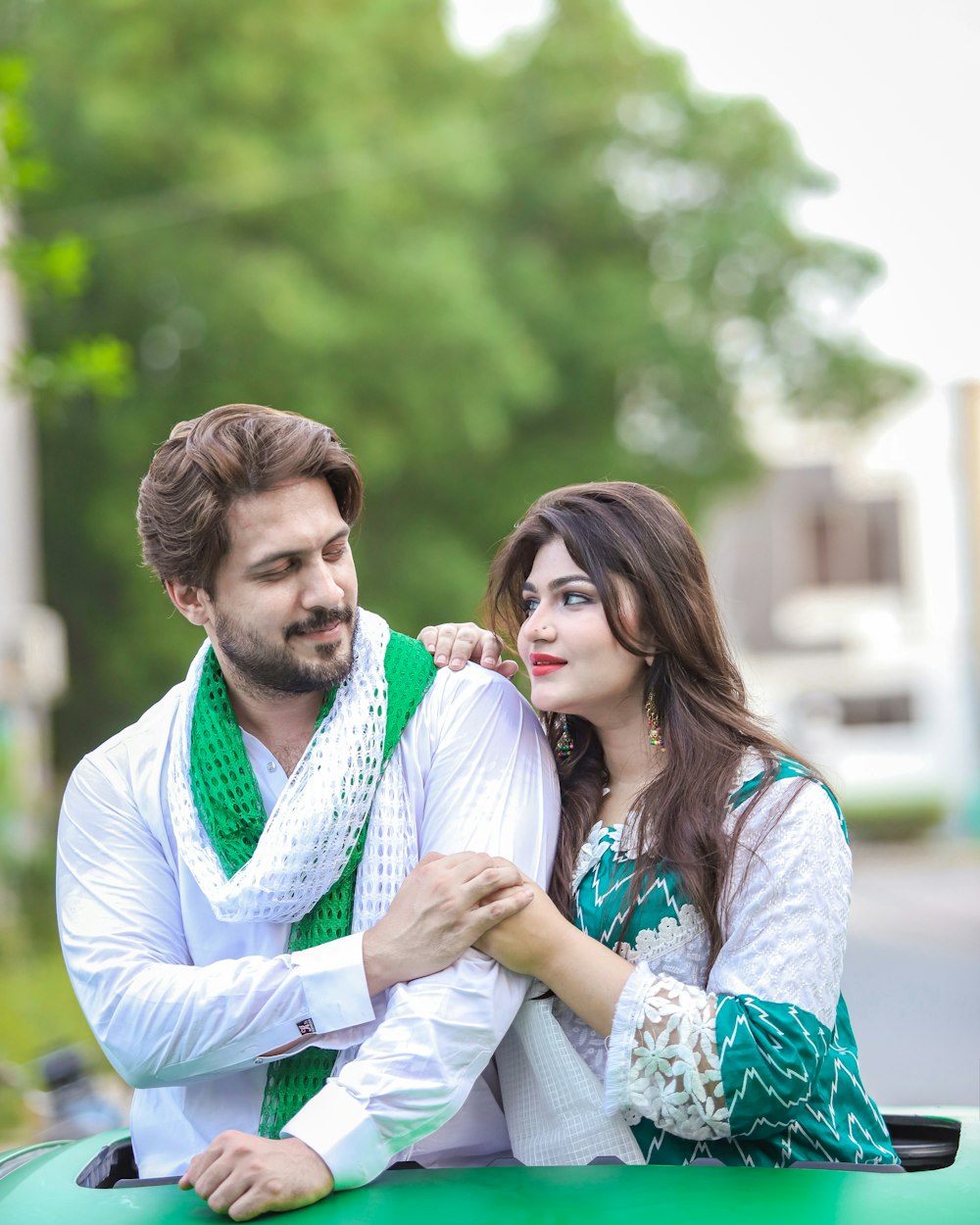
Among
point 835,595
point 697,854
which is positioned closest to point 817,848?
point 697,854

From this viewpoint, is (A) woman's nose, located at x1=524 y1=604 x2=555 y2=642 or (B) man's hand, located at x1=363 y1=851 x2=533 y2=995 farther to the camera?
(A) woman's nose, located at x1=524 y1=604 x2=555 y2=642

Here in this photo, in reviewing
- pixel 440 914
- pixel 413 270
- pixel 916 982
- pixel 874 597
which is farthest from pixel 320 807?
pixel 874 597

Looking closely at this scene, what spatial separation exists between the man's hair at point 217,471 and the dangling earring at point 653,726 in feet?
2.02

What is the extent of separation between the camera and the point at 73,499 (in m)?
13.6

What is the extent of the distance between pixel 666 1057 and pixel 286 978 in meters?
0.56

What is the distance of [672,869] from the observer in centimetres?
238

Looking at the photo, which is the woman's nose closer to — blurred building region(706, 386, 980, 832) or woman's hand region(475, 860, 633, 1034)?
woman's hand region(475, 860, 633, 1034)

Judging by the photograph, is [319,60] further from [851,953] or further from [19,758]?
[851,953]

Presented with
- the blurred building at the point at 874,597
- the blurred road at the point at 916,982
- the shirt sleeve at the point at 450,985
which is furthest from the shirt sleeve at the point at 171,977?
the blurred building at the point at 874,597

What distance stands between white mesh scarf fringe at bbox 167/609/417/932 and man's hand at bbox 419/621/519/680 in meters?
0.16

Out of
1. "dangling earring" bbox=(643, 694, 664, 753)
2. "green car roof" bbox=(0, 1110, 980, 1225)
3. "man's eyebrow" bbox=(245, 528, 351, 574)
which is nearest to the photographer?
"green car roof" bbox=(0, 1110, 980, 1225)

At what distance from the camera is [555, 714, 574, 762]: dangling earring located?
8.92 feet

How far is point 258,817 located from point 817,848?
2.83 ft

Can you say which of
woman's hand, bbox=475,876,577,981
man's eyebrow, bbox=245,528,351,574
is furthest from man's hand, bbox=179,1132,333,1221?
man's eyebrow, bbox=245,528,351,574
